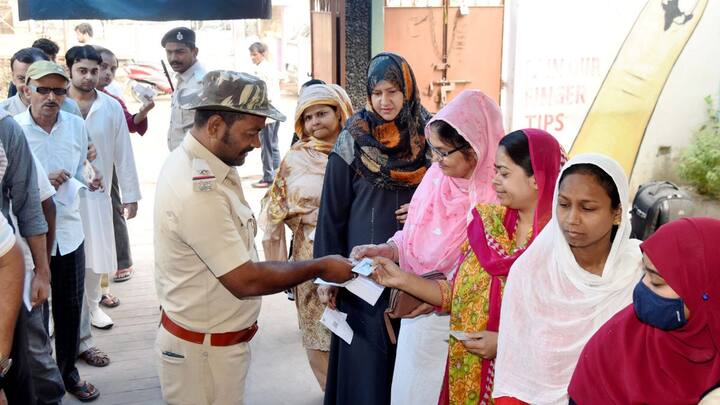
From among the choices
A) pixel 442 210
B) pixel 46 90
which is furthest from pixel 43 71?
pixel 442 210

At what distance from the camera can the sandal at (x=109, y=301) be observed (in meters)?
5.45

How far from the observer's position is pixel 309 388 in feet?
14.2

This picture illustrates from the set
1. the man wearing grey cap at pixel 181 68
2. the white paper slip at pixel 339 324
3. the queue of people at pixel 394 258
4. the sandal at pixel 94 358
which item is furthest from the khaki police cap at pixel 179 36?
the white paper slip at pixel 339 324

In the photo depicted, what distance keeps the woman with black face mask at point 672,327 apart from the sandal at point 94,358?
11.7ft

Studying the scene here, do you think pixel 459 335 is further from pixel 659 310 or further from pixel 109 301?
pixel 109 301

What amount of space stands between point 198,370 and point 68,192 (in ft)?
6.25

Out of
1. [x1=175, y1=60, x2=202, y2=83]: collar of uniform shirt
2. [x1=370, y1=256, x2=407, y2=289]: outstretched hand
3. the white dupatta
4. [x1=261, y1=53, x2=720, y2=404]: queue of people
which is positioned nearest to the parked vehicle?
[x1=261, y1=53, x2=720, y2=404]: queue of people

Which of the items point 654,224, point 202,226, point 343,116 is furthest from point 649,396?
point 654,224

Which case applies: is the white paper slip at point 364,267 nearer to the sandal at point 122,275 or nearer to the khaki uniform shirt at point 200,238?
the khaki uniform shirt at point 200,238

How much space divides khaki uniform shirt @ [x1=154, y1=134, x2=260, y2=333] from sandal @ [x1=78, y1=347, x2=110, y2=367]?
7.17 ft

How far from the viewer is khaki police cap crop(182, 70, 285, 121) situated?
94.2 inches

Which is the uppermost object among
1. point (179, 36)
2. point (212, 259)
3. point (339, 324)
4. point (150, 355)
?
point (179, 36)

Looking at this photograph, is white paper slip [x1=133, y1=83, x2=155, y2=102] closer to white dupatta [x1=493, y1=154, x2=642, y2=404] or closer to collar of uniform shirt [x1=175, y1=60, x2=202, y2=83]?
collar of uniform shirt [x1=175, y1=60, x2=202, y2=83]

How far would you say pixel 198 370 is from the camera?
259cm
